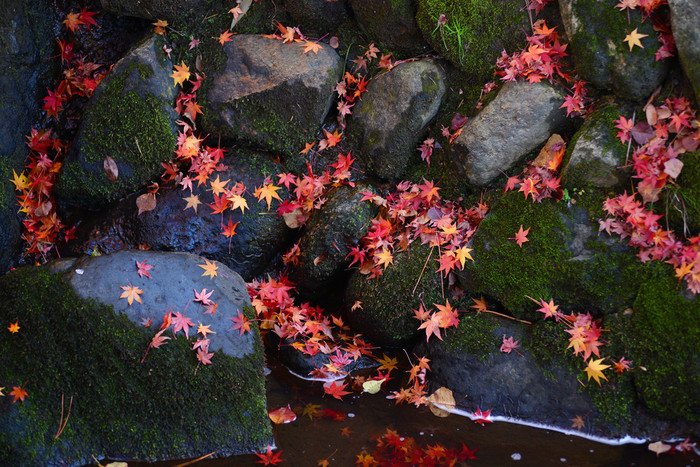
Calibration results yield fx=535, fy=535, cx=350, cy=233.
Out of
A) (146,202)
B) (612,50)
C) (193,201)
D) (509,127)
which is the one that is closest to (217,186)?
(193,201)

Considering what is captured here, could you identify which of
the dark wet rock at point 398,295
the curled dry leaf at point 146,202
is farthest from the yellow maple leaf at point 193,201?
the dark wet rock at point 398,295

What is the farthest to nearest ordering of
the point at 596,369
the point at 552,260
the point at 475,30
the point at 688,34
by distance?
the point at 475,30 < the point at 552,260 < the point at 596,369 < the point at 688,34

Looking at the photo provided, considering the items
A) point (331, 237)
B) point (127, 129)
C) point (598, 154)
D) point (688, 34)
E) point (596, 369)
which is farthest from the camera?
point (127, 129)

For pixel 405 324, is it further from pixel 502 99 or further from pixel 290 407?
pixel 502 99

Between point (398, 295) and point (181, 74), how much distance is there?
2.73 metres

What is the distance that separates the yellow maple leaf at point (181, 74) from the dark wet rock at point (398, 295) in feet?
7.62

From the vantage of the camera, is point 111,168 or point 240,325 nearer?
point 240,325

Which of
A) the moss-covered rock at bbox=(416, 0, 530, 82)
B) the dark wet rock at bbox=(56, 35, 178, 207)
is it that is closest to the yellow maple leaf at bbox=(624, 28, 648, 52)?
the moss-covered rock at bbox=(416, 0, 530, 82)

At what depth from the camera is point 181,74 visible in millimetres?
4754

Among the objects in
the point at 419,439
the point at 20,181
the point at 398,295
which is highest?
the point at 20,181

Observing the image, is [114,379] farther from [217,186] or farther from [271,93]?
[271,93]

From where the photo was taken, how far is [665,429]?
135 inches

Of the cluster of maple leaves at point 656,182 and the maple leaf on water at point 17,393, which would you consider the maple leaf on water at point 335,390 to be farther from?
the cluster of maple leaves at point 656,182

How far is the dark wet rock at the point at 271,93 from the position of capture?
4.58m
